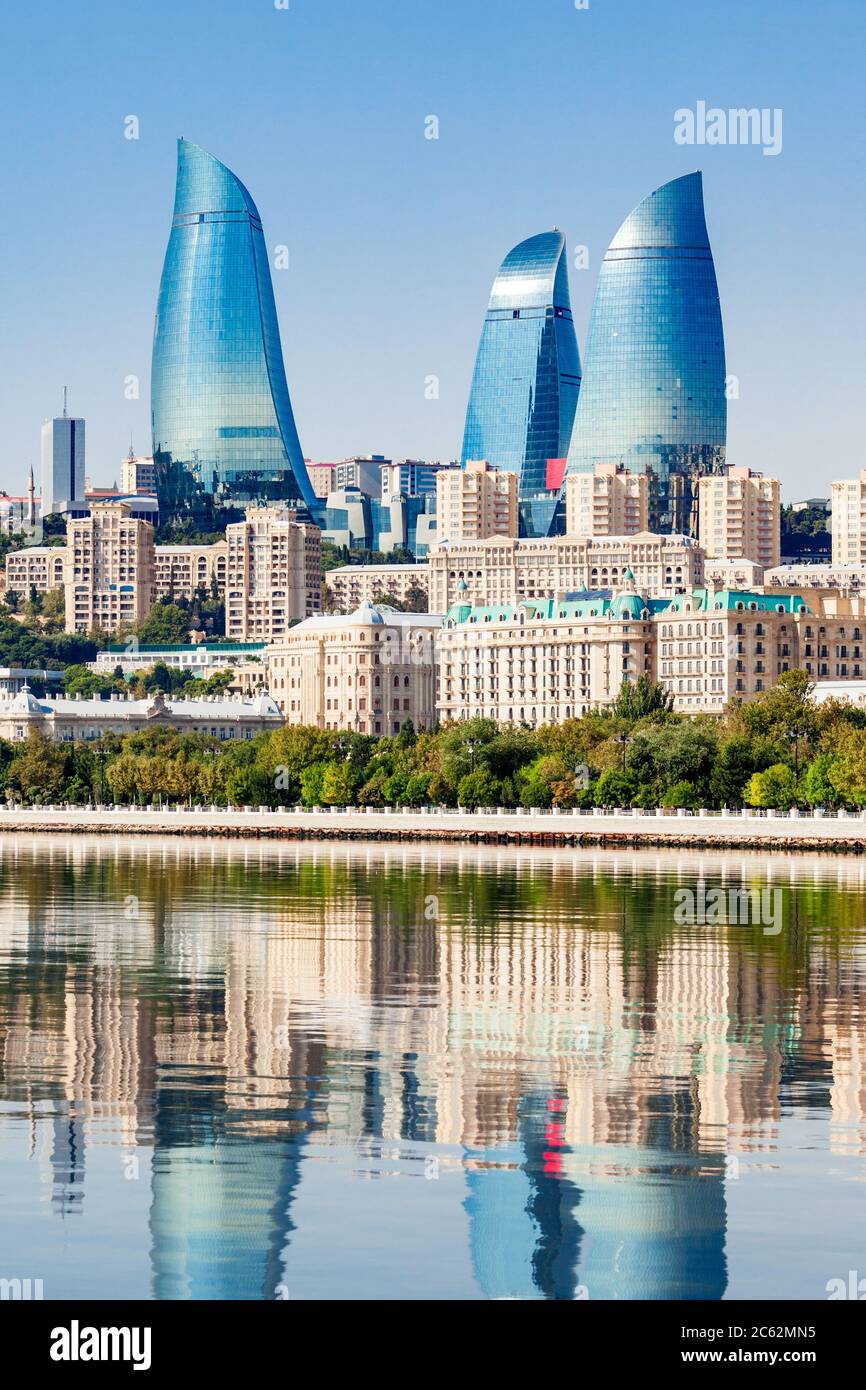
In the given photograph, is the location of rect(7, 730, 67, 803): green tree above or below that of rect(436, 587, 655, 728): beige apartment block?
below

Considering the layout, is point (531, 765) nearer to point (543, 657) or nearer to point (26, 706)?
point (543, 657)

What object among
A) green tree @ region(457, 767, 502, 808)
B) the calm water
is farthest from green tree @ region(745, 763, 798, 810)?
the calm water

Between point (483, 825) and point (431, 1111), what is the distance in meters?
79.2

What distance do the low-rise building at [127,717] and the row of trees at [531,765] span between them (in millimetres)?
32480

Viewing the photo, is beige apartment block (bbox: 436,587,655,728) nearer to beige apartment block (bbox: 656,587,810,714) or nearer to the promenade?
beige apartment block (bbox: 656,587,810,714)

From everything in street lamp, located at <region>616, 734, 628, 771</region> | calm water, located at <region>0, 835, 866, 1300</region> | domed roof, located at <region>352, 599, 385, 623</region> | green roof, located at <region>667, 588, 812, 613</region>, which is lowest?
calm water, located at <region>0, 835, 866, 1300</region>

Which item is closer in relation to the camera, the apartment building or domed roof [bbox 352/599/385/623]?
the apartment building

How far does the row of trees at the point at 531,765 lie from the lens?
108562 millimetres

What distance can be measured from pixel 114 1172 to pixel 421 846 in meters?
79.1

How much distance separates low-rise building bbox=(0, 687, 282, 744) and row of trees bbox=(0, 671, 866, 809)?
107 ft

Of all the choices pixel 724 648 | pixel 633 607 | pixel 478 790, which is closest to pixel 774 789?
pixel 478 790

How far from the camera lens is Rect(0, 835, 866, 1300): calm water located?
71.2 ft

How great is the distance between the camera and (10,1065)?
102 feet
